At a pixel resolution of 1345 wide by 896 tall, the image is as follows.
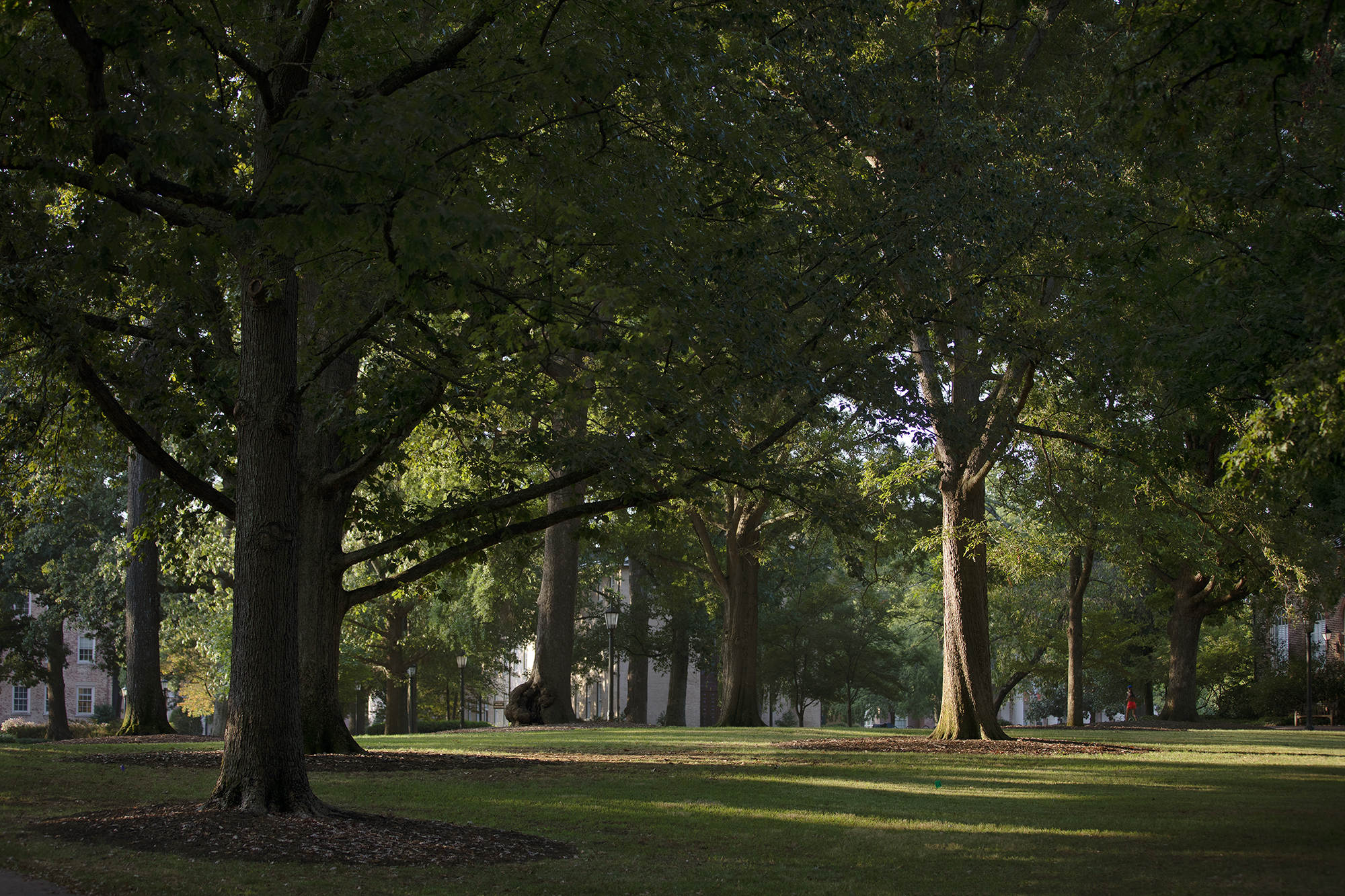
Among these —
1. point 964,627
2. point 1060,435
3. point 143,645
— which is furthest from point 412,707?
point 1060,435

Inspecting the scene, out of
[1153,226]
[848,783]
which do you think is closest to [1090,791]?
[848,783]

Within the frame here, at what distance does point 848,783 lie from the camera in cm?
1309

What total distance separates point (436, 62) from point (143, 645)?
60.2 feet

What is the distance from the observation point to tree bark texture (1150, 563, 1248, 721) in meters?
34.8

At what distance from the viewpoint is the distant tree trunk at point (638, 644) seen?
149ft

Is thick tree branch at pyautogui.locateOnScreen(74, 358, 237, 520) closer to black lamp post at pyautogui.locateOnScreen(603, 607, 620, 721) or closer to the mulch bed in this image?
the mulch bed

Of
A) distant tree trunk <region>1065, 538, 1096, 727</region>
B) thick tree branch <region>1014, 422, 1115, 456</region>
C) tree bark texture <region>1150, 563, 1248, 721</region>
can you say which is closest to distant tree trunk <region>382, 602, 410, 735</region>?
distant tree trunk <region>1065, 538, 1096, 727</region>

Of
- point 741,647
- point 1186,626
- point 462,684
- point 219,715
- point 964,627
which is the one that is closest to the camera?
point 964,627

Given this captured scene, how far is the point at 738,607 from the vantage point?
29531 mm

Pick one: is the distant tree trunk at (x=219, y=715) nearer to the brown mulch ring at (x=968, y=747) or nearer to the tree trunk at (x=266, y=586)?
the brown mulch ring at (x=968, y=747)

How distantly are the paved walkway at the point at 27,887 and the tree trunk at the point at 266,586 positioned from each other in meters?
2.29

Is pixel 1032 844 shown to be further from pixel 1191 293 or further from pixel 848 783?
pixel 1191 293

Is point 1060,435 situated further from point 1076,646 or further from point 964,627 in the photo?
point 1076,646

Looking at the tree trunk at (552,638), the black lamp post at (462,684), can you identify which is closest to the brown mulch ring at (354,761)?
the tree trunk at (552,638)
